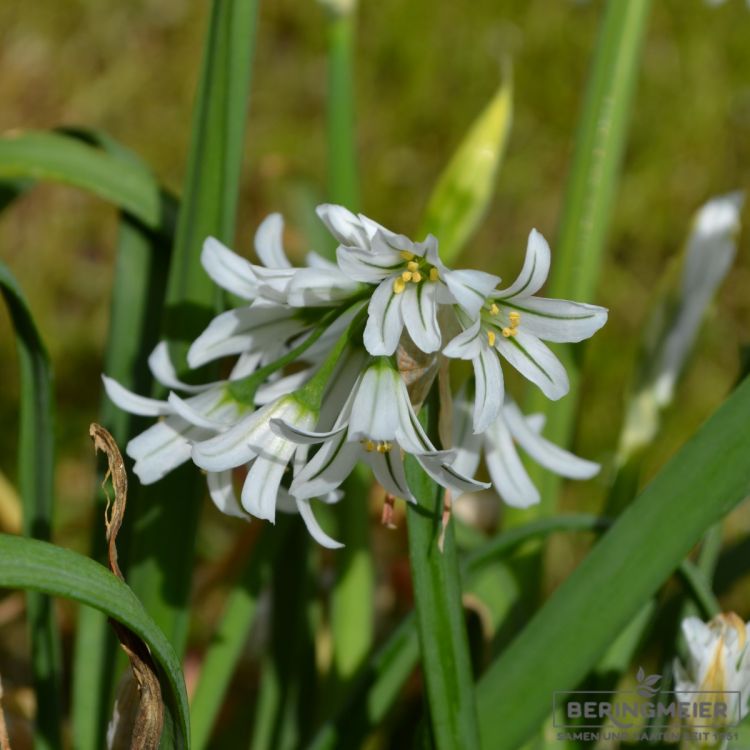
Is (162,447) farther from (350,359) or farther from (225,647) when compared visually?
(225,647)

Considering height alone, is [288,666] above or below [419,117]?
below

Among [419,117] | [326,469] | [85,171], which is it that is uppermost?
[419,117]

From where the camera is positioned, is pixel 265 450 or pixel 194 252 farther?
pixel 194 252

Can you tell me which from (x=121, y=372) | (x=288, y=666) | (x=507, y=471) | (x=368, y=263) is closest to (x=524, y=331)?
(x=368, y=263)

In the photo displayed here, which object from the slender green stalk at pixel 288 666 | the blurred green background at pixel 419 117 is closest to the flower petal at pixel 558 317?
the slender green stalk at pixel 288 666

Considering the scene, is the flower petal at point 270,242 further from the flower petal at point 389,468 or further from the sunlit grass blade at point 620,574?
the sunlit grass blade at point 620,574
